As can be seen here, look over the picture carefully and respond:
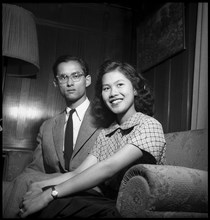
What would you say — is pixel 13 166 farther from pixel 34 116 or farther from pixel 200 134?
pixel 200 134

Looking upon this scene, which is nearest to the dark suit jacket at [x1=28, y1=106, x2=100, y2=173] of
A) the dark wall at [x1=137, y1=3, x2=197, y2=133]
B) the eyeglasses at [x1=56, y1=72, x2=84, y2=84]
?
the eyeglasses at [x1=56, y1=72, x2=84, y2=84]

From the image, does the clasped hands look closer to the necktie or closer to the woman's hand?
the woman's hand

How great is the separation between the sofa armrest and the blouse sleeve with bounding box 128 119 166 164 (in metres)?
0.16

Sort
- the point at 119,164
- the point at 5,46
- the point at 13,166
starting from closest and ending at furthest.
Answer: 1. the point at 119,164
2. the point at 5,46
3. the point at 13,166

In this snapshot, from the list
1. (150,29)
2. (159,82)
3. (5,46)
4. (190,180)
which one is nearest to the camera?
(190,180)

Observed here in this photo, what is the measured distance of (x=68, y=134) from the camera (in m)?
1.82

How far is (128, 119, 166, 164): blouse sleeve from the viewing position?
122 cm

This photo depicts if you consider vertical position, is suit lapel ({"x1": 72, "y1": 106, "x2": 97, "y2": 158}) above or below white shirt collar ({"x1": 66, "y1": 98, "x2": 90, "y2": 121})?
below

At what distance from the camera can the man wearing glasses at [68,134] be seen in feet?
5.54

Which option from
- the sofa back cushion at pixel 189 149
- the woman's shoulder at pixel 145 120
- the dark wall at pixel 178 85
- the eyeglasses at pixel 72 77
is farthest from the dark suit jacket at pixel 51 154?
the dark wall at pixel 178 85

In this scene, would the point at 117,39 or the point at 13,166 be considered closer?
the point at 13,166

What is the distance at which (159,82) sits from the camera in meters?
2.77

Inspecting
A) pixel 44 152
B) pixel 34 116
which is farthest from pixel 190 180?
pixel 34 116

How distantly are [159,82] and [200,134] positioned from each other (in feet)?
4.13
